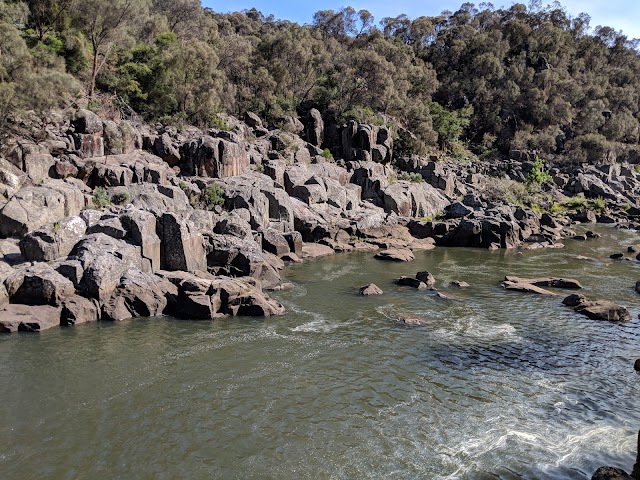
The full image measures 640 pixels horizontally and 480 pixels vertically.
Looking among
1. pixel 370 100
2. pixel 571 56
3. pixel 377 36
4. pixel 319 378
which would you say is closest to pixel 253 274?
pixel 319 378

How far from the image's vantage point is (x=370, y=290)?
30.1 metres

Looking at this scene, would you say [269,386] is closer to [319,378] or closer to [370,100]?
[319,378]

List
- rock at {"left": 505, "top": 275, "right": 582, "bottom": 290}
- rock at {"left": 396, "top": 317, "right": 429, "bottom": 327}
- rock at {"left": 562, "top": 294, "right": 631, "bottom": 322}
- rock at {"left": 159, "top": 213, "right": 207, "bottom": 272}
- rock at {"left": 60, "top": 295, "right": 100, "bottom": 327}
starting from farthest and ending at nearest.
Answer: rock at {"left": 505, "top": 275, "right": 582, "bottom": 290} < rock at {"left": 159, "top": 213, "right": 207, "bottom": 272} < rock at {"left": 562, "top": 294, "right": 631, "bottom": 322} < rock at {"left": 396, "top": 317, "right": 429, "bottom": 327} < rock at {"left": 60, "top": 295, "right": 100, "bottom": 327}

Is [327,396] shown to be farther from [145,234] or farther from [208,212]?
[208,212]

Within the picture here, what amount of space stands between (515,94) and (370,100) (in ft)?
152

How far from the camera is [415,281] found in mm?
32344

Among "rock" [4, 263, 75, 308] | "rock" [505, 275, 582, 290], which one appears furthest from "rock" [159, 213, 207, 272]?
"rock" [505, 275, 582, 290]

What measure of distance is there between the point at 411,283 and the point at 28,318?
21.9 metres

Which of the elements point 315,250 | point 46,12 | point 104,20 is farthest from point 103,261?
point 46,12

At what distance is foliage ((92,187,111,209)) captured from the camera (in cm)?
3378

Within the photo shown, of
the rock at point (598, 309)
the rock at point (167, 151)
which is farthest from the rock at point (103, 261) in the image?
the rock at point (598, 309)

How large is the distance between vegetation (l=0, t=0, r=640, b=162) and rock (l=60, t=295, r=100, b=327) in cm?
2059

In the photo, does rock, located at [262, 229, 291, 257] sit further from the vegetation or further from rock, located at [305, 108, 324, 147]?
rock, located at [305, 108, 324, 147]

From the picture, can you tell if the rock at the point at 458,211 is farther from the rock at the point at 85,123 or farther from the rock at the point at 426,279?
the rock at the point at 85,123
